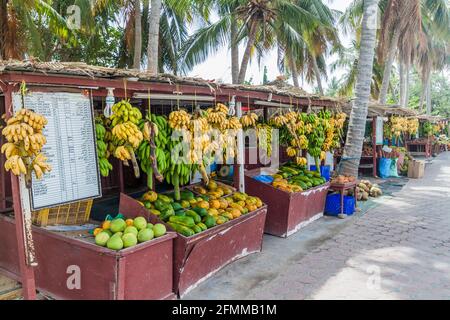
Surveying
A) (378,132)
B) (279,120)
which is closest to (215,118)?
(279,120)

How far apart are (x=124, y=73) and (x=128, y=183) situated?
4.45 m

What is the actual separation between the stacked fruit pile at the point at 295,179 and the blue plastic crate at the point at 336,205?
555 millimetres

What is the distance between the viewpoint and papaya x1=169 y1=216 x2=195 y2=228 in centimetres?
429

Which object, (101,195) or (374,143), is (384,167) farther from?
(101,195)

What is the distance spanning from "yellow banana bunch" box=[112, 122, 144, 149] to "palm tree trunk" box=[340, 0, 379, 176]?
655 centimetres

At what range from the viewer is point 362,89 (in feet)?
29.0

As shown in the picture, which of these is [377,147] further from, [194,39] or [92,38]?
[92,38]

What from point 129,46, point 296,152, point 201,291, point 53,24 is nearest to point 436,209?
point 296,152

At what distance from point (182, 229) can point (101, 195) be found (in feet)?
3.12

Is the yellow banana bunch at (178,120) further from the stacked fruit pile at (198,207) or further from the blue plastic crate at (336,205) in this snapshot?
the blue plastic crate at (336,205)

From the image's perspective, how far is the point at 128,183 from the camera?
771cm

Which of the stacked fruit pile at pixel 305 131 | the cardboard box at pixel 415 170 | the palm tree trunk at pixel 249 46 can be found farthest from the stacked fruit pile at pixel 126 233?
the cardboard box at pixel 415 170

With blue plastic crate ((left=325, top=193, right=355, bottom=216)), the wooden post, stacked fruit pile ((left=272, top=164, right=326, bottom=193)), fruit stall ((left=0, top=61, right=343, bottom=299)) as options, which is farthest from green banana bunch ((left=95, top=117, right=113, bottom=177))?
the wooden post

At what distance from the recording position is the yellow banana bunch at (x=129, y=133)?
369 centimetres
